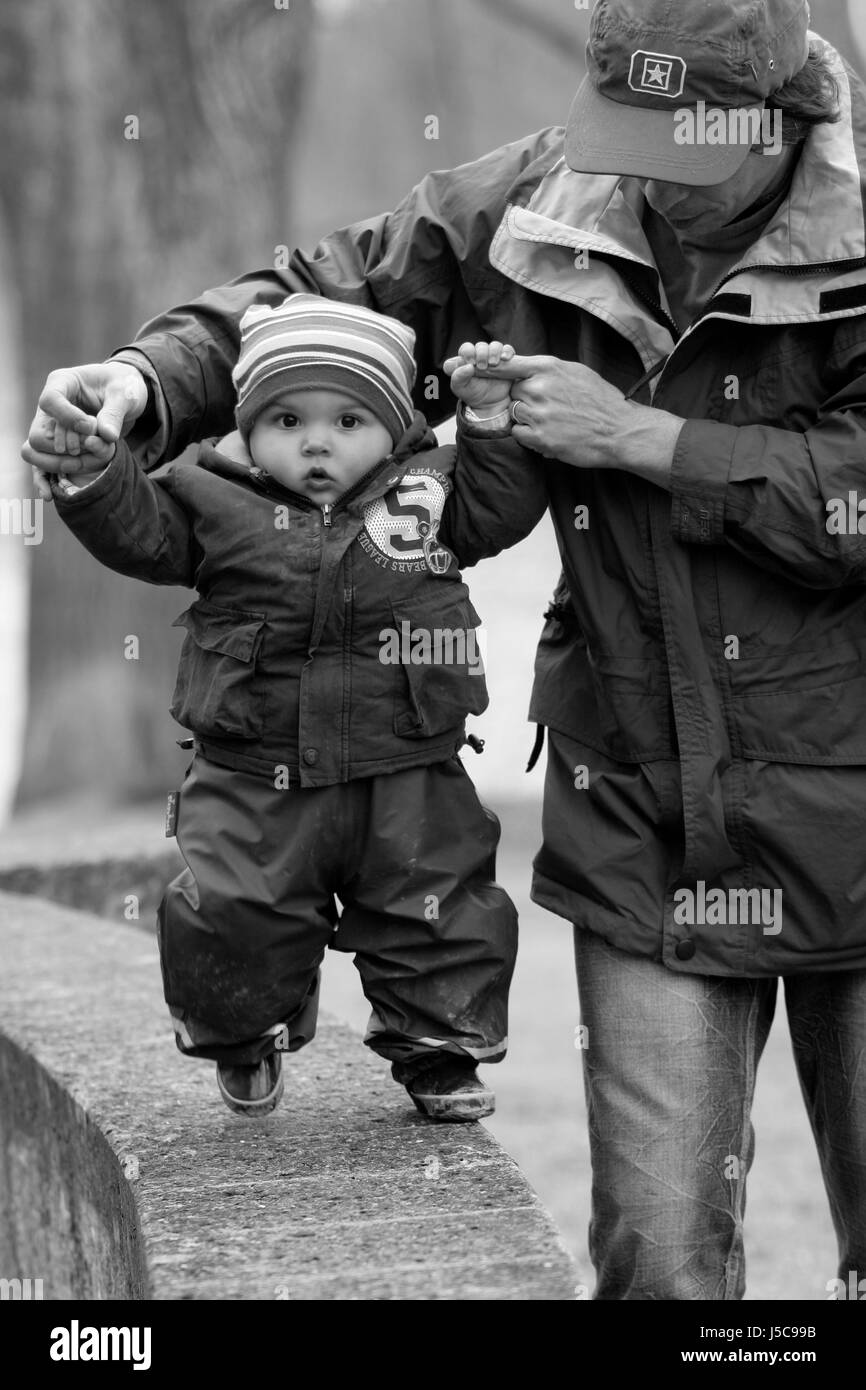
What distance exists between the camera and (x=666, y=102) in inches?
102

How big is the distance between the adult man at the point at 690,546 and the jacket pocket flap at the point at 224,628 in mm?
295

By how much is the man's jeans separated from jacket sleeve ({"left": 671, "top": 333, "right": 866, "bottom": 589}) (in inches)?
24.7

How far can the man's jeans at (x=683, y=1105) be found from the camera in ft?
9.07

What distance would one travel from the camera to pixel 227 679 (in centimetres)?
266

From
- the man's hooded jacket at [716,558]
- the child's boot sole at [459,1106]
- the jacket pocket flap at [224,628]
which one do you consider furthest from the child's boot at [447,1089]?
the jacket pocket flap at [224,628]

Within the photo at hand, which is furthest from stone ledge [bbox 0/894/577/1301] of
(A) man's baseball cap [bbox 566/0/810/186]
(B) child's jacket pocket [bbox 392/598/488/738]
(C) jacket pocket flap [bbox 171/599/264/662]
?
(A) man's baseball cap [bbox 566/0/810/186]

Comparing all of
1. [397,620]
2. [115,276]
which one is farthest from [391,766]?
[115,276]

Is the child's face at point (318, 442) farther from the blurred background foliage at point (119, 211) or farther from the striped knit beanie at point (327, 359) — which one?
the blurred background foliage at point (119, 211)

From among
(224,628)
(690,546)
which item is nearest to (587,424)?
(690,546)

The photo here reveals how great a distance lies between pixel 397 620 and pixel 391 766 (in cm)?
21

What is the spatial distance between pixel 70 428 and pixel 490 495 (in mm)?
604

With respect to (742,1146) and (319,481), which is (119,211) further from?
(742,1146)

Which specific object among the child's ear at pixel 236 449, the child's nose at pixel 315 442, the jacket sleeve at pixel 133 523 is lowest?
the jacket sleeve at pixel 133 523

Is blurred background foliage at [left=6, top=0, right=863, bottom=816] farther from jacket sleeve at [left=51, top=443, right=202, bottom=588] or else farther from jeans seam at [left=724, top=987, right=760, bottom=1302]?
jeans seam at [left=724, top=987, right=760, bottom=1302]
